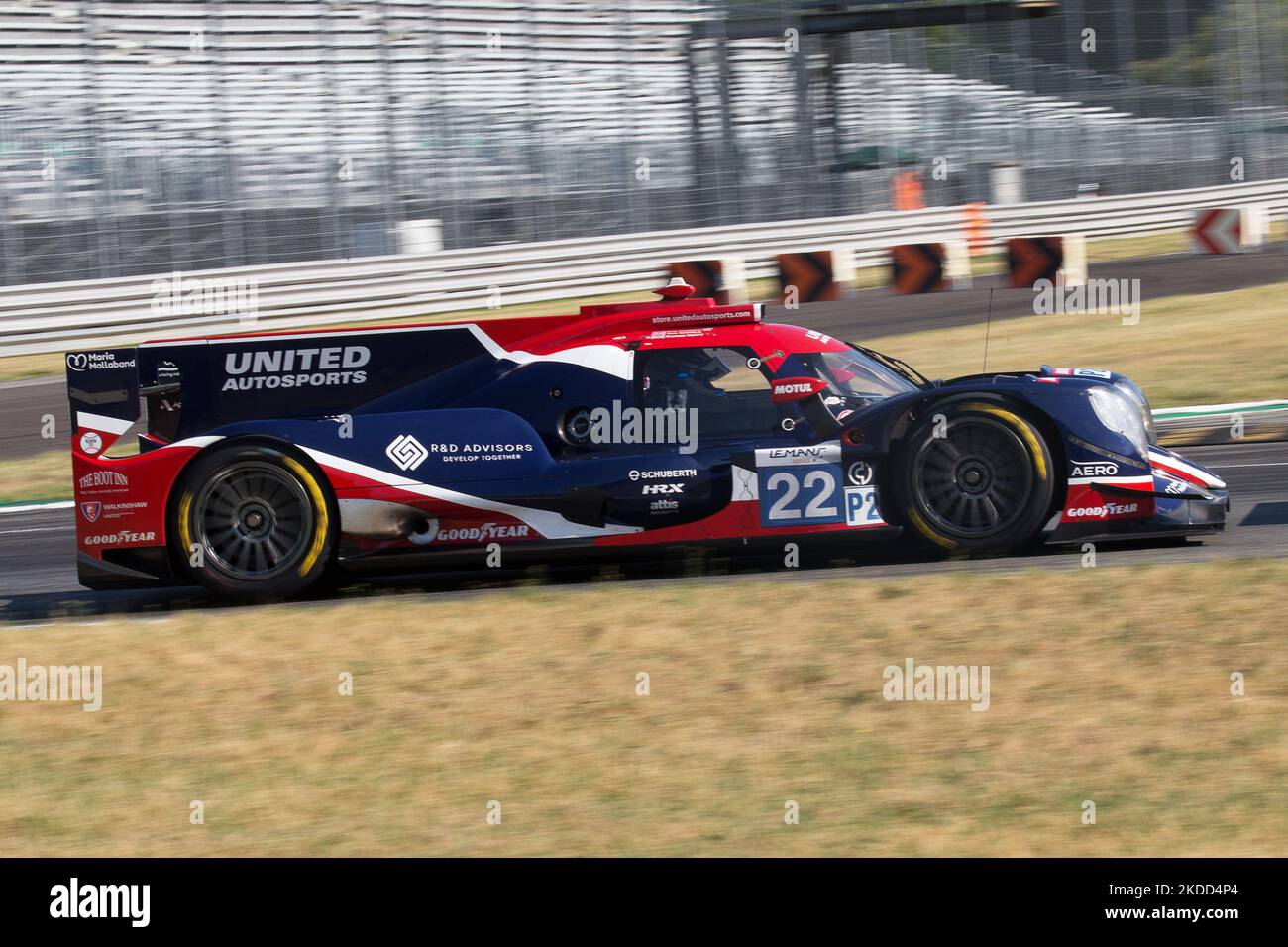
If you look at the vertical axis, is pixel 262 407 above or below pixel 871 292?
below

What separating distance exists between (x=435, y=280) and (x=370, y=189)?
2.14 meters

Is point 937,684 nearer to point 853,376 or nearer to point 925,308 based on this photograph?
point 853,376

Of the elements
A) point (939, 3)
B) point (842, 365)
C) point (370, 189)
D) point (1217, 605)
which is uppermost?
point (939, 3)

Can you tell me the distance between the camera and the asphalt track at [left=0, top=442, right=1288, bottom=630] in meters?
7.83

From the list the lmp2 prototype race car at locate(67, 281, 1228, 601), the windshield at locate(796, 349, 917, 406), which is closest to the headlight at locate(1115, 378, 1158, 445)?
the lmp2 prototype race car at locate(67, 281, 1228, 601)

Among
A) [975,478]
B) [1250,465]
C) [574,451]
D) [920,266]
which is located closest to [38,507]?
[574,451]

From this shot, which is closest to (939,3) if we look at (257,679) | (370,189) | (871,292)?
(871,292)

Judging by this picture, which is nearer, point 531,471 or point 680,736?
point 680,736

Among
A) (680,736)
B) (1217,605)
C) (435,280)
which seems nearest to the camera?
(680,736)

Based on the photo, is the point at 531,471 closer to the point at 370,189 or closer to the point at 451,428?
the point at 451,428

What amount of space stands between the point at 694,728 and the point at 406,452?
2.84 m

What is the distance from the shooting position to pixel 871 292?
2166 cm

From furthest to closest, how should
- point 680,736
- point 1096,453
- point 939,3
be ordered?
point 939,3 → point 1096,453 → point 680,736

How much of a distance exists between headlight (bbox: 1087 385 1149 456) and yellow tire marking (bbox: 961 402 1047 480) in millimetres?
359
